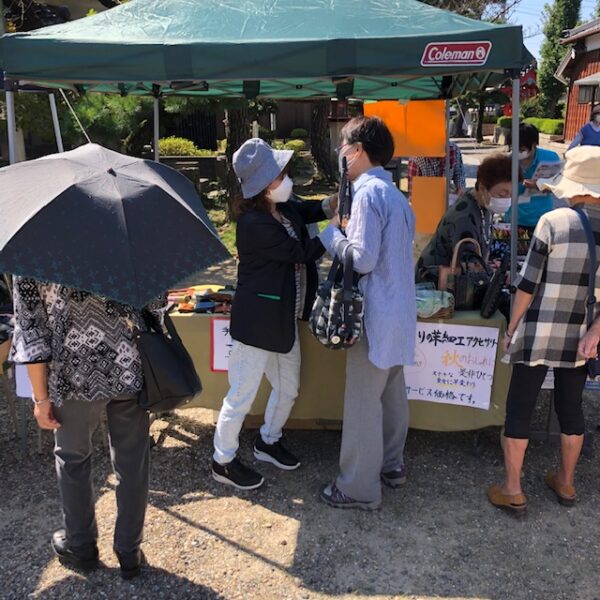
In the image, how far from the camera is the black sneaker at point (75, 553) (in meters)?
2.47

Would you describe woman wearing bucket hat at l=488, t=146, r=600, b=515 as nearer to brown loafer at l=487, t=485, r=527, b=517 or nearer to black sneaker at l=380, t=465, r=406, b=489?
brown loafer at l=487, t=485, r=527, b=517

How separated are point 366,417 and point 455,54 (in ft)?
5.65

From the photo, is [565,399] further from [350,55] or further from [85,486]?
[85,486]

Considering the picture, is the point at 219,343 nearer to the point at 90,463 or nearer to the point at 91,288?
the point at 90,463

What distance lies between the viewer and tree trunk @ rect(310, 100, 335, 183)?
1407 cm

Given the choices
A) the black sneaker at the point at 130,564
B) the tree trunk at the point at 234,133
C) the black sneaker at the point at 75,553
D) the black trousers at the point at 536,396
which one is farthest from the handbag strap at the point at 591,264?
the tree trunk at the point at 234,133

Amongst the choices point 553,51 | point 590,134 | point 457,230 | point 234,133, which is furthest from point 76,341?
point 553,51

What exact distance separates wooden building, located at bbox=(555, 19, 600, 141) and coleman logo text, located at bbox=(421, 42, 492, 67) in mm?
20306

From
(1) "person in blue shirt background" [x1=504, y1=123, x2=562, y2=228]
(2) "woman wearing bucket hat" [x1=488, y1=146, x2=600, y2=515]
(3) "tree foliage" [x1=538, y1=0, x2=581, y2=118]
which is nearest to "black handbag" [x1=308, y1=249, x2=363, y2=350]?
(2) "woman wearing bucket hat" [x1=488, y1=146, x2=600, y2=515]

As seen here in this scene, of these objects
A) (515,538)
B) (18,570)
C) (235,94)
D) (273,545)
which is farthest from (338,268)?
(235,94)

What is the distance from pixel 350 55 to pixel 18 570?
2.68 metres

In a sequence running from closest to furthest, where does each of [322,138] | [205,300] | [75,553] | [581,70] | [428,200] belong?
[75,553] < [205,300] < [428,200] < [322,138] < [581,70]

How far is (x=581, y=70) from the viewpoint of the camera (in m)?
25.3

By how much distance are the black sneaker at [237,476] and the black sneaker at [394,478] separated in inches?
24.6
